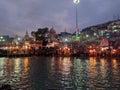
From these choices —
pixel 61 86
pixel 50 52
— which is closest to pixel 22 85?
pixel 61 86

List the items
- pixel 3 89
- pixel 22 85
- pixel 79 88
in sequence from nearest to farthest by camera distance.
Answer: pixel 3 89
pixel 79 88
pixel 22 85

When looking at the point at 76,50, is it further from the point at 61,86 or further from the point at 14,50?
the point at 61,86

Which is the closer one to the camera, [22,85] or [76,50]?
[22,85]

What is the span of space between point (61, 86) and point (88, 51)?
132m

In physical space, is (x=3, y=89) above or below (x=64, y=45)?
below

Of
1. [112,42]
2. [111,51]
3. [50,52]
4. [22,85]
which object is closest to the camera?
[22,85]

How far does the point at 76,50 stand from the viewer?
6954 inches

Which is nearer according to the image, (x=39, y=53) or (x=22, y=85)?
(x=22, y=85)

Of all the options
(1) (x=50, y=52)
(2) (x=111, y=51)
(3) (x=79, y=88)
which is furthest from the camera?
(1) (x=50, y=52)

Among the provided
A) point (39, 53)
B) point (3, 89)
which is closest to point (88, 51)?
point (39, 53)

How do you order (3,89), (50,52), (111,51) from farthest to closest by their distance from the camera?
(50,52) → (111,51) → (3,89)

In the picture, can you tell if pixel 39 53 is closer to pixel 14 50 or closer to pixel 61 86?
pixel 14 50

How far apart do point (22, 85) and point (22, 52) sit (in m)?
157

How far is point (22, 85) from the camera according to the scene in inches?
1628
